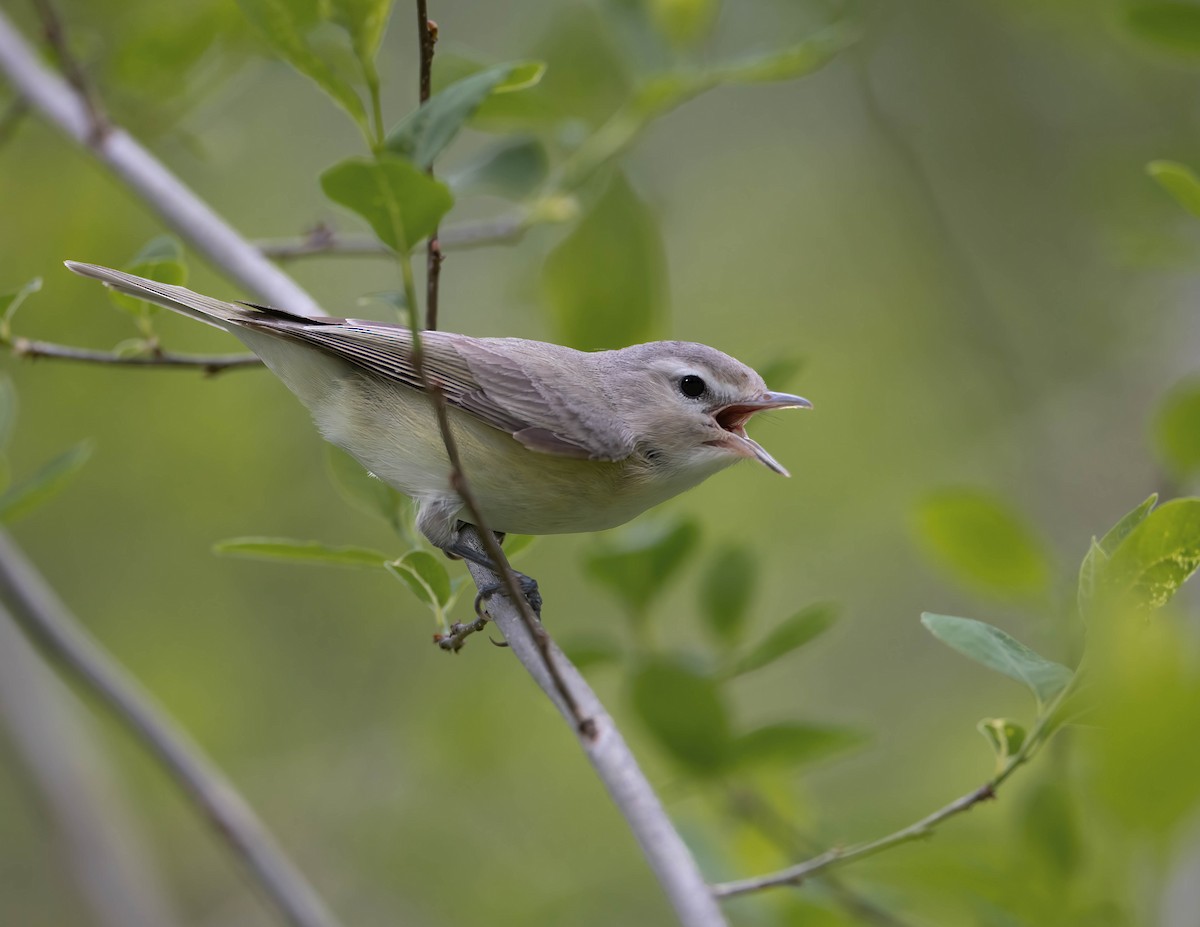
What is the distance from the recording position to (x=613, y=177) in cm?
369

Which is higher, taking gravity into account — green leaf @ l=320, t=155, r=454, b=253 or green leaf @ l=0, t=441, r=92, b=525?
green leaf @ l=320, t=155, r=454, b=253

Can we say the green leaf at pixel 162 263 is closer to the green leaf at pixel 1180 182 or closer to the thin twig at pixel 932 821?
the thin twig at pixel 932 821

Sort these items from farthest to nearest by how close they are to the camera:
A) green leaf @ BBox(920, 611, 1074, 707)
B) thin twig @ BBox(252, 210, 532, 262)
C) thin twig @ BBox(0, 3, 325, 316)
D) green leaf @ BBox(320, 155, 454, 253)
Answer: thin twig @ BBox(252, 210, 532, 262), thin twig @ BBox(0, 3, 325, 316), green leaf @ BBox(920, 611, 1074, 707), green leaf @ BBox(320, 155, 454, 253)

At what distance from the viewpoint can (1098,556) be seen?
1925mm

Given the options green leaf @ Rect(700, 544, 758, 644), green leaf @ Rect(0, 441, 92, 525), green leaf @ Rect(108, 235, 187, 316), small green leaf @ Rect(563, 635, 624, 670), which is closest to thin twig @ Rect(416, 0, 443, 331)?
green leaf @ Rect(108, 235, 187, 316)

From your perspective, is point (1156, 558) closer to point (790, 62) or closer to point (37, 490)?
point (790, 62)

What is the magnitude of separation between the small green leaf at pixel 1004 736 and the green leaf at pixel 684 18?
7.78ft

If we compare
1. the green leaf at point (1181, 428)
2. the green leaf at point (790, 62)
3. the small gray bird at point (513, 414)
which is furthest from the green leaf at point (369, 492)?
the green leaf at point (1181, 428)

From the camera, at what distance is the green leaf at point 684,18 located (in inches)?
143

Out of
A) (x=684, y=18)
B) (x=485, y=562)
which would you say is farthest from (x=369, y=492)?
(x=684, y=18)

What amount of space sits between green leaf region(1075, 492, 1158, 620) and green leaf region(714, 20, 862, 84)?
6.19ft

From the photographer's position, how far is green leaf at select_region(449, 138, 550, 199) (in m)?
3.66

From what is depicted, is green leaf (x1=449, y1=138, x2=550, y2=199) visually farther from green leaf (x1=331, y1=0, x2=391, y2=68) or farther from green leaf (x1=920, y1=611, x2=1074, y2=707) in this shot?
green leaf (x1=920, y1=611, x2=1074, y2=707)

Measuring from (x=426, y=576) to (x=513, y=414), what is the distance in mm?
953
